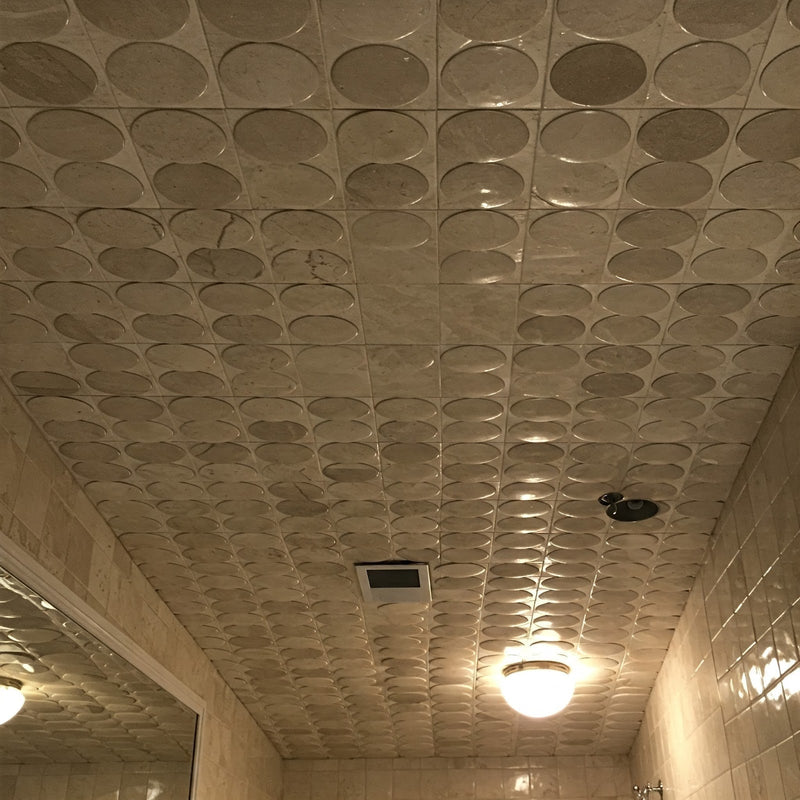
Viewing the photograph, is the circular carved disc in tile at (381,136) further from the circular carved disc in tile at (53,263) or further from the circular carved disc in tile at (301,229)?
the circular carved disc in tile at (53,263)

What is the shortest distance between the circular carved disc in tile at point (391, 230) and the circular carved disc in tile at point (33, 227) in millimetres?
493

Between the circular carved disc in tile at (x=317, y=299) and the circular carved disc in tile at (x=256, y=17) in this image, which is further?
the circular carved disc in tile at (x=317, y=299)

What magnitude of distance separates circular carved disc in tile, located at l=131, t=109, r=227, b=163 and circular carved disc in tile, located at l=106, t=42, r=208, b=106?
31mm

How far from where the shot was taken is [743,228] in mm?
1481

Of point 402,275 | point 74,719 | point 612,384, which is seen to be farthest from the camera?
point 74,719

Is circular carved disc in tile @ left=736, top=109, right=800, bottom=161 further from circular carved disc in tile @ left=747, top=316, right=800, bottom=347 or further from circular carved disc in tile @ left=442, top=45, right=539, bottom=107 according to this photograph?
circular carved disc in tile @ left=747, top=316, right=800, bottom=347

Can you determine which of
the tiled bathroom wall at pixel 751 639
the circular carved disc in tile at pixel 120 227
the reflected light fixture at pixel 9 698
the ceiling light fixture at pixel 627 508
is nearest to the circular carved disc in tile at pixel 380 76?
the circular carved disc in tile at pixel 120 227

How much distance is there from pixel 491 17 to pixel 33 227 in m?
0.83

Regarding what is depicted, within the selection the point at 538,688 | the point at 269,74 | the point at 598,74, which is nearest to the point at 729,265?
the point at 598,74

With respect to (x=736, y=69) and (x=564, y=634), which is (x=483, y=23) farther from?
(x=564, y=634)

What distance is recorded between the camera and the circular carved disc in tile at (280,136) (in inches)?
50.3

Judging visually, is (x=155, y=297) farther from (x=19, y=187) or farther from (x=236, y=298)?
(x=19, y=187)

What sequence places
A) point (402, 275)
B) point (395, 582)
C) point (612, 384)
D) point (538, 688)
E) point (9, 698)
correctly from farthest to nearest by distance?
point (538, 688) < point (395, 582) < point (9, 698) < point (612, 384) < point (402, 275)

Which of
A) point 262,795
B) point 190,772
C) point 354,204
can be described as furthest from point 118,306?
point 262,795
